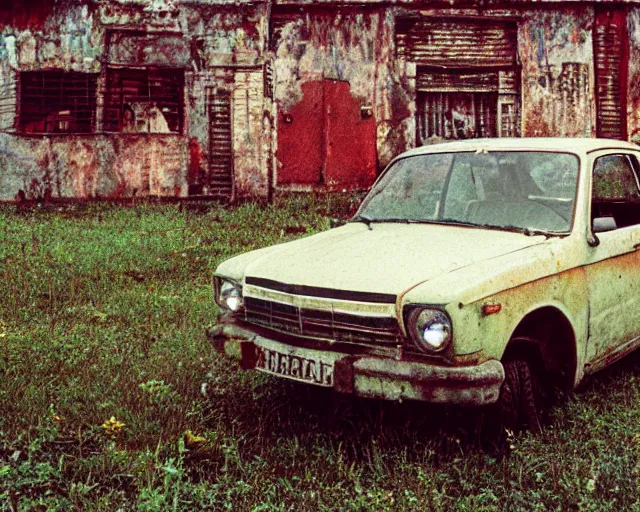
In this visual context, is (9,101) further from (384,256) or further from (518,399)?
(518,399)

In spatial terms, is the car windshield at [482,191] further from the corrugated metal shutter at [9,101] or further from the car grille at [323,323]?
the corrugated metal shutter at [9,101]

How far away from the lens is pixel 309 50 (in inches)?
526

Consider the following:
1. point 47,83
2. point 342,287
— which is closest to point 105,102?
point 47,83

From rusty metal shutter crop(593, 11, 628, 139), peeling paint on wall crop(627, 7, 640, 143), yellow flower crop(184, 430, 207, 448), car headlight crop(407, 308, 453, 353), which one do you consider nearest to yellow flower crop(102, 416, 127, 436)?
yellow flower crop(184, 430, 207, 448)

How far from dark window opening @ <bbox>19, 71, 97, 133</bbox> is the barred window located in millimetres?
325

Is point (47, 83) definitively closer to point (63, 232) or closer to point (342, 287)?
point (63, 232)

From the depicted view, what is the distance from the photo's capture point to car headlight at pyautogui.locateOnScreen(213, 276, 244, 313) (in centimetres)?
413

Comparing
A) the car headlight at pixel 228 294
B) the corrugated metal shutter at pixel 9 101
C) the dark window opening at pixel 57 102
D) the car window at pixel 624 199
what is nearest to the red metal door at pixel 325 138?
the dark window opening at pixel 57 102

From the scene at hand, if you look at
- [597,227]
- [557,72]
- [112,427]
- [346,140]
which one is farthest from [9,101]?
[597,227]

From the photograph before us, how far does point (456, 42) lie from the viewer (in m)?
13.8

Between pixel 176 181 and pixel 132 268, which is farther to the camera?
pixel 176 181

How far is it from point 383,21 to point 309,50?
1.42 m

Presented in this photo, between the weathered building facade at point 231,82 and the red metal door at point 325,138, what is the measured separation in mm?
20

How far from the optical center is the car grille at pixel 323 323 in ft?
11.2
